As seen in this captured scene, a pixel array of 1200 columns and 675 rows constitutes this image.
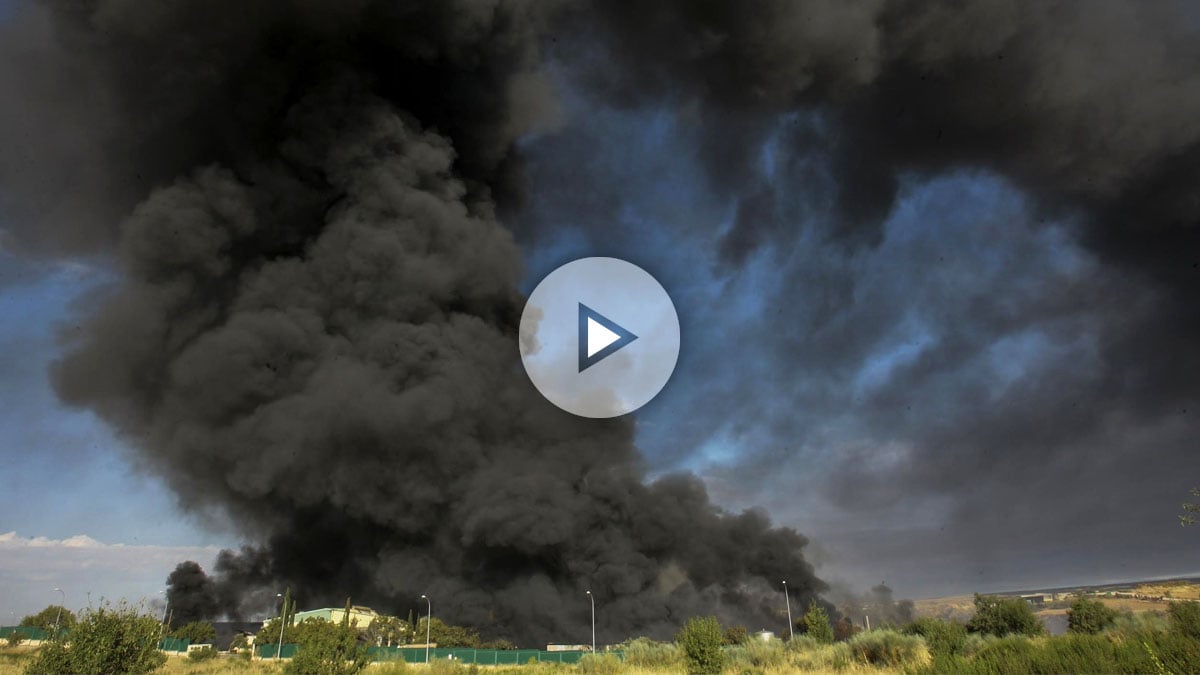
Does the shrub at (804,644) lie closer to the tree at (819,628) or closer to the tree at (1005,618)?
the tree at (819,628)

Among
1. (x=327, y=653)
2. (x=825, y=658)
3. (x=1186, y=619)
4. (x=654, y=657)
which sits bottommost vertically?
(x=654, y=657)

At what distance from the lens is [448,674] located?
24.5 meters

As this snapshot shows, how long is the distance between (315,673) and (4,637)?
52355mm

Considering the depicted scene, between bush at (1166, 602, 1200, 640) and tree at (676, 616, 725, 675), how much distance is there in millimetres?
14441

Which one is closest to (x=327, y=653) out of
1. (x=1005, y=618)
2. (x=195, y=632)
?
(x=1005, y=618)

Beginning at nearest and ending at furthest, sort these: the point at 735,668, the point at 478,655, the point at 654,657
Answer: the point at 735,668
the point at 654,657
the point at 478,655

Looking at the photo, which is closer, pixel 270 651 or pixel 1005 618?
pixel 1005 618

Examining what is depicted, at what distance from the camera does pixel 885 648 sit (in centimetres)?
2631

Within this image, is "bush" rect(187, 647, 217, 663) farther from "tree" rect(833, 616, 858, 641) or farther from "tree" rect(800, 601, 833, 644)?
"tree" rect(833, 616, 858, 641)

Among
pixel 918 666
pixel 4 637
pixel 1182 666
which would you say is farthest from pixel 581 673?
pixel 4 637

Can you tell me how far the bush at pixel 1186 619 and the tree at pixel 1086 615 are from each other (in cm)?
2150

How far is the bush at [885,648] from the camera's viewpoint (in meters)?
24.7

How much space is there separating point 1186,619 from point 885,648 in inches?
466

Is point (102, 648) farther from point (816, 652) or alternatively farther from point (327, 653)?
point (816, 652)
